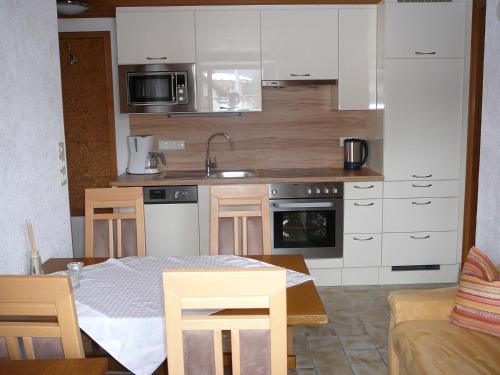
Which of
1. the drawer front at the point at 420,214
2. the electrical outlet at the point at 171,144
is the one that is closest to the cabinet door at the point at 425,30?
the drawer front at the point at 420,214

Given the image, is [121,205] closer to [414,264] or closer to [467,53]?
[414,264]

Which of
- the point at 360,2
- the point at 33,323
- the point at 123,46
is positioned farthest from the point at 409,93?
the point at 33,323

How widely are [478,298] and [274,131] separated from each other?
8.94 ft

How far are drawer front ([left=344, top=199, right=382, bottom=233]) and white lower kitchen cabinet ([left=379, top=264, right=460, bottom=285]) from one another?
38 cm

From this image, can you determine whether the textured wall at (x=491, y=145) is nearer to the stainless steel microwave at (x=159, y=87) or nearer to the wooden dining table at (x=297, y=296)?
the wooden dining table at (x=297, y=296)

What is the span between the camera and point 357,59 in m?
4.29

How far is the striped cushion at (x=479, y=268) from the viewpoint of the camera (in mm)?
2430

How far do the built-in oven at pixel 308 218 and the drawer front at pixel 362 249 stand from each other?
0.07 metres

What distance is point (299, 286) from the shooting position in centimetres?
211

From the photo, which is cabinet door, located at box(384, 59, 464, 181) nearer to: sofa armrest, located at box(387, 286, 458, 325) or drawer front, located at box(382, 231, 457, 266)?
drawer front, located at box(382, 231, 457, 266)

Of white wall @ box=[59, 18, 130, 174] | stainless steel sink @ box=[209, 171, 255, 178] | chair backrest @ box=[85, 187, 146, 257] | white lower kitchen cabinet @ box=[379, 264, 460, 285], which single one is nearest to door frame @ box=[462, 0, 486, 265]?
white lower kitchen cabinet @ box=[379, 264, 460, 285]

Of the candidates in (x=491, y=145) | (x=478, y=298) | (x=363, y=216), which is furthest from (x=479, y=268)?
(x=363, y=216)

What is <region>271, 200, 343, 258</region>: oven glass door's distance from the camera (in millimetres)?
4168

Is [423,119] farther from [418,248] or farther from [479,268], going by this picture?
[479,268]
